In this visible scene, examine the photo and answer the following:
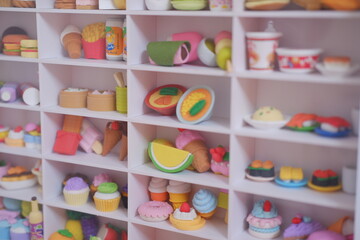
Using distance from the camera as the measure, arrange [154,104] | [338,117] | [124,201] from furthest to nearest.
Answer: [124,201] < [154,104] < [338,117]

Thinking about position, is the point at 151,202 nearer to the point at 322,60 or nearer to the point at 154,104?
the point at 154,104

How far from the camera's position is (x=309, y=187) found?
2.27 m

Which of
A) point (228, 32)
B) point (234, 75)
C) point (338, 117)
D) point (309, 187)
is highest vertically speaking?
point (228, 32)

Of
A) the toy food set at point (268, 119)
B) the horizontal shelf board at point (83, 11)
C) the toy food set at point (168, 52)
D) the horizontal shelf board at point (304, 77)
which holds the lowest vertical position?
the toy food set at point (268, 119)

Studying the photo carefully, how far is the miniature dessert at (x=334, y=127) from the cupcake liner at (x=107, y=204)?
106 cm

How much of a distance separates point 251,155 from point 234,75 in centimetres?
→ 43

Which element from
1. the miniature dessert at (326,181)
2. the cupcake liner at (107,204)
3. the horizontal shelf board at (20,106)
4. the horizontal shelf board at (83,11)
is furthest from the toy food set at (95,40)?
the miniature dessert at (326,181)

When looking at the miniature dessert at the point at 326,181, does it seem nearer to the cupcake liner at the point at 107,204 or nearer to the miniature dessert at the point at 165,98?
the miniature dessert at the point at 165,98

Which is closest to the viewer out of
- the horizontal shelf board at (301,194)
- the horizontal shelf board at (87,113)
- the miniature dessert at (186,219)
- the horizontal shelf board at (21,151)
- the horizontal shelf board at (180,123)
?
the horizontal shelf board at (301,194)

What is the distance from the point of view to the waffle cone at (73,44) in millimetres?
2701

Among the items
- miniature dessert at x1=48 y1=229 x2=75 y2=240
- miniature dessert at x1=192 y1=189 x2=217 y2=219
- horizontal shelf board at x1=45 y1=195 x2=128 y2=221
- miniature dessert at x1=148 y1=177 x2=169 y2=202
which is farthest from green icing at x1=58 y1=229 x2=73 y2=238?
miniature dessert at x1=192 y1=189 x2=217 y2=219

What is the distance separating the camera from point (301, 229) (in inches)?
89.1

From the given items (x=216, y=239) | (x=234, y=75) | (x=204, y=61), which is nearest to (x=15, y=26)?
(x=204, y=61)

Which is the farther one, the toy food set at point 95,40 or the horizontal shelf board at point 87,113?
the toy food set at point 95,40
